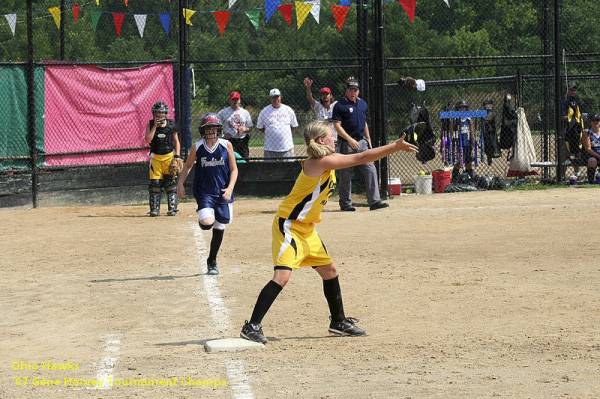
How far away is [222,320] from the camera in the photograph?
8.24 metres

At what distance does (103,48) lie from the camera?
4784cm

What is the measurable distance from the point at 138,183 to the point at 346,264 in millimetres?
8433

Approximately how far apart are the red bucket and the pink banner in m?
5.12

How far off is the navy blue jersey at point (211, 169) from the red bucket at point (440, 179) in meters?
8.64

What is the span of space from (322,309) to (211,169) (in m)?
2.68

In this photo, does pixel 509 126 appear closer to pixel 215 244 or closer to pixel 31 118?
pixel 31 118

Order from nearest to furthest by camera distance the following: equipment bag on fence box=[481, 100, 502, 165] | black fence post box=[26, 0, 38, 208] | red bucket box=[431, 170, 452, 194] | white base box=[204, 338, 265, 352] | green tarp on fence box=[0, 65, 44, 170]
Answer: white base box=[204, 338, 265, 352] < green tarp on fence box=[0, 65, 44, 170] < black fence post box=[26, 0, 38, 208] < red bucket box=[431, 170, 452, 194] < equipment bag on fence box=[481, 100, 502, 165]

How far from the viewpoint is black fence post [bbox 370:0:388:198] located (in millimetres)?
17656

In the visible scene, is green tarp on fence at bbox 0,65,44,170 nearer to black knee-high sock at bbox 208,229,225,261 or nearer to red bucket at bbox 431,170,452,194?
red bucket at bbox 431,170,452,194

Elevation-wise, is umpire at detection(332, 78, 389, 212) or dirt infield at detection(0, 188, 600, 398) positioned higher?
umpire at detection(332, 78, 389, 212)

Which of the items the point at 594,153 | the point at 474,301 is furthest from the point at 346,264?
the point at 594,153

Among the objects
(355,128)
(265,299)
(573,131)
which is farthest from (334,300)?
(573,131)

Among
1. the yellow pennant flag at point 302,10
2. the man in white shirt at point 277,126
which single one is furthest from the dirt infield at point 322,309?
the yellow pennant flag at point 302,10

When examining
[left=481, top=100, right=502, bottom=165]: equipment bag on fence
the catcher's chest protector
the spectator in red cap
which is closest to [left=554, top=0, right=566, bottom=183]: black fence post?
[left=481, top=100, right=502, bottom=165]: equipment bag on fence
